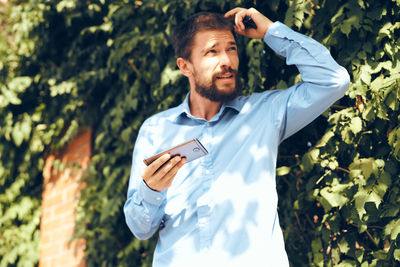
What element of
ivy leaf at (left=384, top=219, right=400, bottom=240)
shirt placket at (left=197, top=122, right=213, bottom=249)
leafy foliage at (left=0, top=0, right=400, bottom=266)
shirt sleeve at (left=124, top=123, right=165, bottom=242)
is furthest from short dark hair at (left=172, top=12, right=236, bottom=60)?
ivy leaf at (left=384, top=219, right=400, bottom=240)

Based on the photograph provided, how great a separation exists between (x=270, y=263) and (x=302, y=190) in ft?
2.27

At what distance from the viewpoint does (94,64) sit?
4.07 m

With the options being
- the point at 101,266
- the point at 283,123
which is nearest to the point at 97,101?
the point at 101,266

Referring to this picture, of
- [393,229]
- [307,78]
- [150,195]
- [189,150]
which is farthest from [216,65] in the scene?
[393,229]

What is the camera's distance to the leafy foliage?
2.25 meters

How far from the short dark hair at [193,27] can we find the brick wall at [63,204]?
170cm

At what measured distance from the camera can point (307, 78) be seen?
83.2 inches

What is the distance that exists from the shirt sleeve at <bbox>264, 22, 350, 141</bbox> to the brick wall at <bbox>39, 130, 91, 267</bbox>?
2.29 m

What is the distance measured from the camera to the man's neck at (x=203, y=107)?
8.25 ft

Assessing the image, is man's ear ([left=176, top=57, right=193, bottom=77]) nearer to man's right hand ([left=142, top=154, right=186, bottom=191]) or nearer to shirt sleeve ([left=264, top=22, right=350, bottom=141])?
shirt sleeve ([left=264, top=22, right=350, bottom=141])

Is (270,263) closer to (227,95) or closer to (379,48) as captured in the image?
(227,95)

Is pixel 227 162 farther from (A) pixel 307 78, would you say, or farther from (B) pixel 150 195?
(A) pixel 307 78

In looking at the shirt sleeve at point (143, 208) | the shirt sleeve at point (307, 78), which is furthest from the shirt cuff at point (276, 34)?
the shirt sleeve at point (143, 208)

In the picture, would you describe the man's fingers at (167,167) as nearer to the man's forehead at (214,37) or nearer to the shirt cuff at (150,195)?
the shirt cuff at (150,195)
